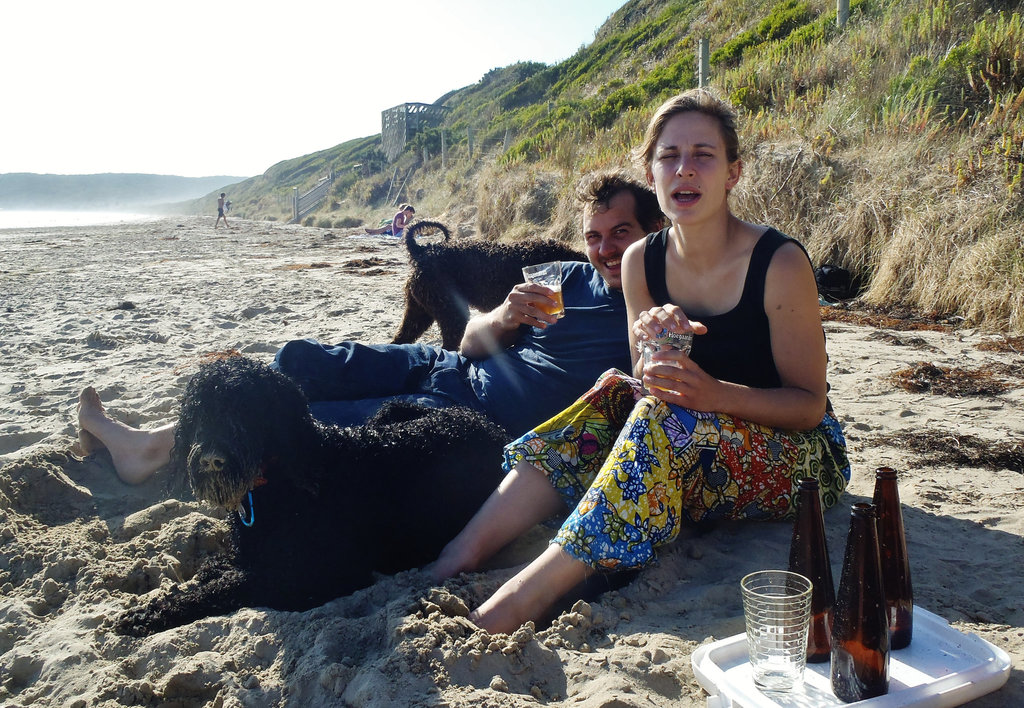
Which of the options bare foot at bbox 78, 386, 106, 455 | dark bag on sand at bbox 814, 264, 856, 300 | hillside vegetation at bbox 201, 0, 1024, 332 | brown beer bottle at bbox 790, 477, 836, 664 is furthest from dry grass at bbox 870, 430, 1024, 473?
bare foot at bbox 78, 386, 106, 455

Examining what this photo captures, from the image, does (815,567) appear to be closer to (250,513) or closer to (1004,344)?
(250,513)

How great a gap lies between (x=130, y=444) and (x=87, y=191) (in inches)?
7703

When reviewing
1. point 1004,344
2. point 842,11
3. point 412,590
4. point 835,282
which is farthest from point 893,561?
point 842,11

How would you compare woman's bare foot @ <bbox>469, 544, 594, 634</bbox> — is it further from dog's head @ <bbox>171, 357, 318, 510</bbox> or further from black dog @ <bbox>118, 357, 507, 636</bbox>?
dog's head @ <bbox>171, 357, 318, 510</bbox>

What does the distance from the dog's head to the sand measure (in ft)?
1.51

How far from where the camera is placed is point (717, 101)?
272 centimetres

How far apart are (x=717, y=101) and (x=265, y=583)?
7.77ft

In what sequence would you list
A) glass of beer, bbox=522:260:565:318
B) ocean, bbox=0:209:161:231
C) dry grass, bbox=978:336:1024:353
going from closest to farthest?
glass of beer, bbox=522:260:565:318, dry grass, bbox=978:336:1024:353, ocean, bbox=0:209:161:231

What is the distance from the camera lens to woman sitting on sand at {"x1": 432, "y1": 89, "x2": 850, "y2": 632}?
7.36 feet

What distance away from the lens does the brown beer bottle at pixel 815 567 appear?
173 cm

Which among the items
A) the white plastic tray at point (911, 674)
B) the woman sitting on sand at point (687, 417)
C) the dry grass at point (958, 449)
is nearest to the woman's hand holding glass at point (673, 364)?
the woman sitting on sand at point (687, 417)

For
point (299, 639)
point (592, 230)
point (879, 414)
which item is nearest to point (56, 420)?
point (299, 639)

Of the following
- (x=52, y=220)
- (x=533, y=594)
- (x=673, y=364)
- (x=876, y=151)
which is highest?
(x=876, y=151)

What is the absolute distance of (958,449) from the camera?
135 inches
